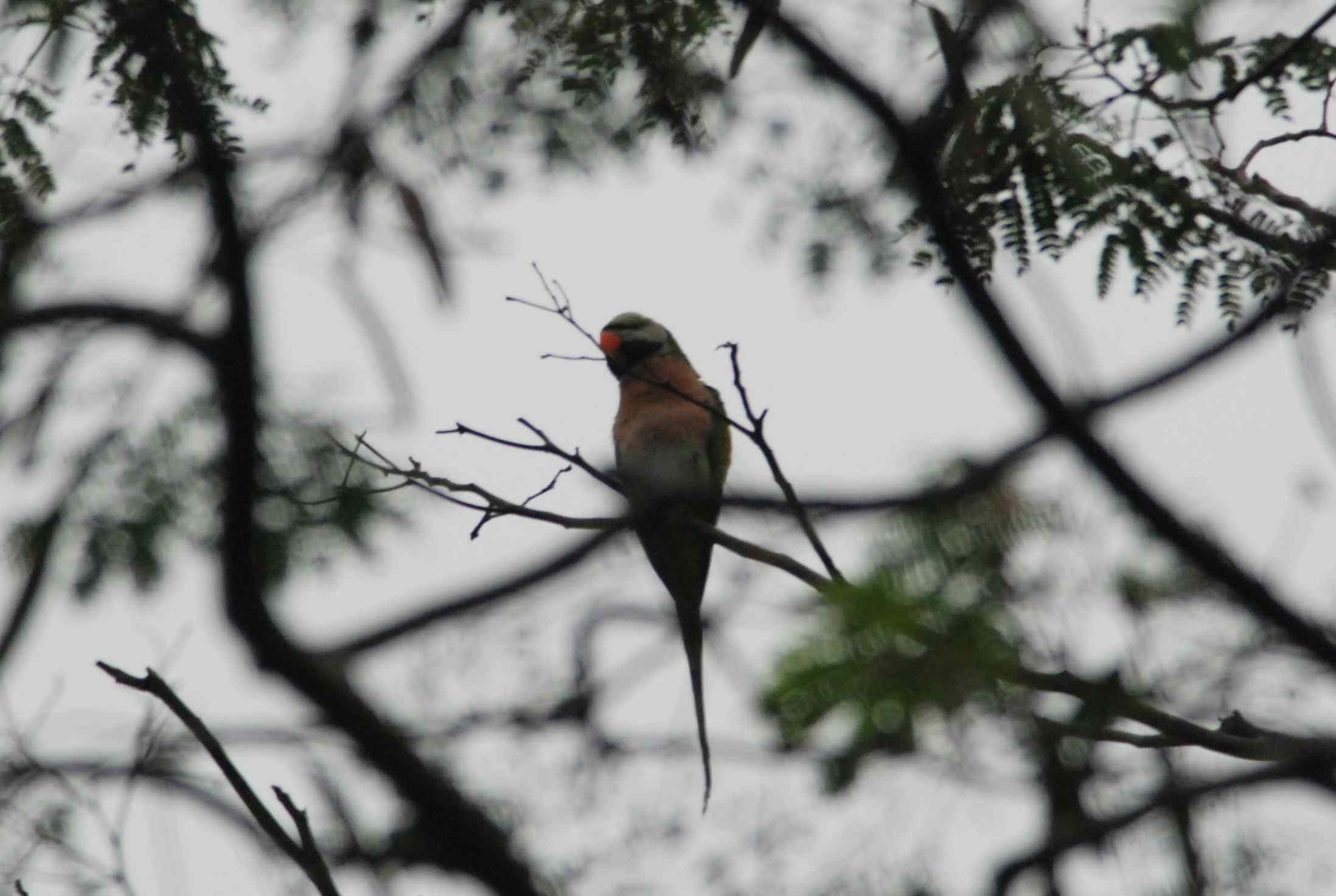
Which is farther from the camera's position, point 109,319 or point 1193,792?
point 109,319

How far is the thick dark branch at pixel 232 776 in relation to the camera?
2475 mm

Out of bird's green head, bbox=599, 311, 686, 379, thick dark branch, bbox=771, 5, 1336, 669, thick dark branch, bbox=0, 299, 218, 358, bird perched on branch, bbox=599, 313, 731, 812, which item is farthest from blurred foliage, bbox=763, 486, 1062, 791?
thick dark branch, bbox=0, 299, 218, 358

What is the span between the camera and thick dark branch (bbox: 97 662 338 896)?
2475 mm

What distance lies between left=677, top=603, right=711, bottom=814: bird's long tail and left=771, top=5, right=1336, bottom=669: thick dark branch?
1.25m

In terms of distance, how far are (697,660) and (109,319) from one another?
3.89 m

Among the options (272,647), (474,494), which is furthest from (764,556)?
(272,647)

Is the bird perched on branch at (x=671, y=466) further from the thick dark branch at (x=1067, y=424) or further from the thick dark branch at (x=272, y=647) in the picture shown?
the thick dark branch at (x=272, y=647)

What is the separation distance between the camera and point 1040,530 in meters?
3.95

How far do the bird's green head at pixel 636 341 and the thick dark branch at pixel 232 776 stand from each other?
3.02m

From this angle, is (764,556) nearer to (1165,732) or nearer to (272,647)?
(1165,732)

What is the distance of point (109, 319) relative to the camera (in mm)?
7223

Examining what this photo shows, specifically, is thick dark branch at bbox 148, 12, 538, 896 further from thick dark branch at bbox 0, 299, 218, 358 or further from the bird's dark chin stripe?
the bird's dark chin stripe

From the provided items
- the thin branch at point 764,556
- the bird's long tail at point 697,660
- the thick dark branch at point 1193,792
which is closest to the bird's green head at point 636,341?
the bird's long tail at point 697,660

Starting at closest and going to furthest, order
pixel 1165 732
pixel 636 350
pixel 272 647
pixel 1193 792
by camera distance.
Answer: pixel 1193 792 < pixel 1165 732 < pixel 636 350 < pixel 272 647
